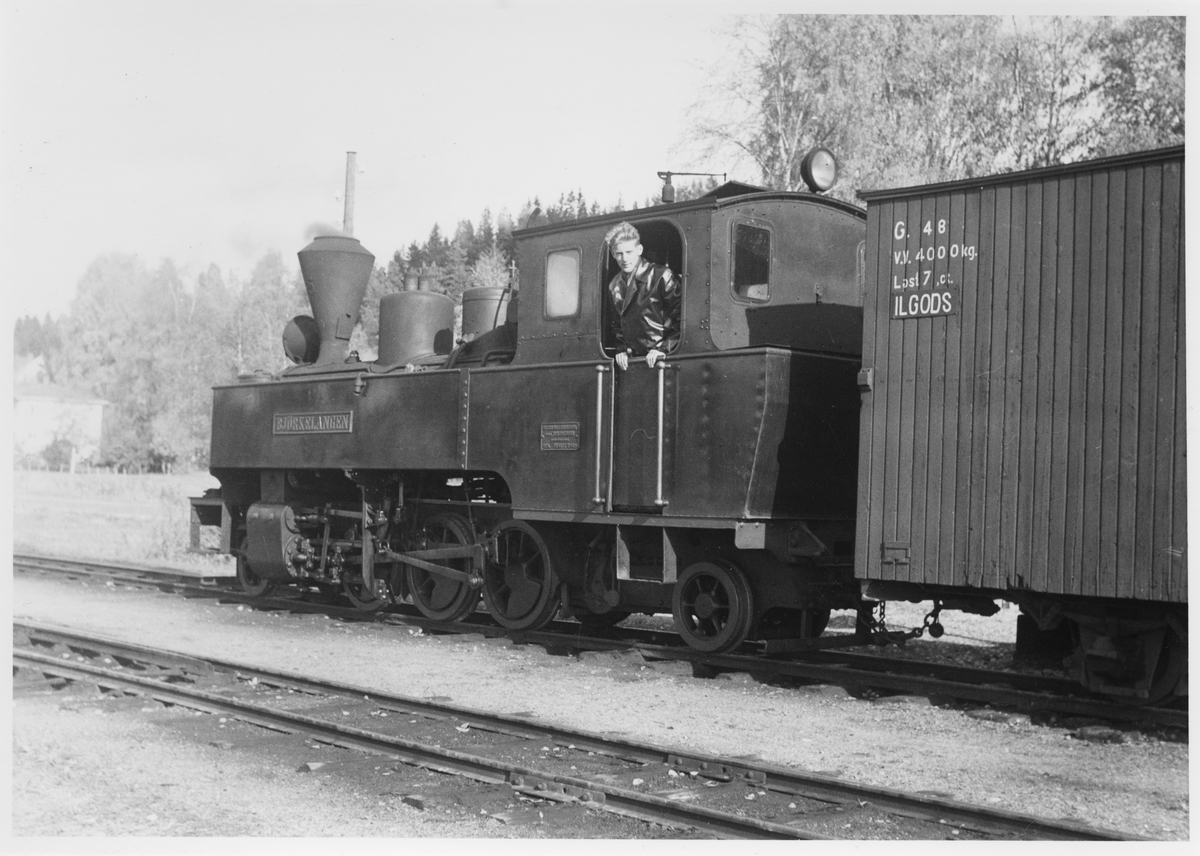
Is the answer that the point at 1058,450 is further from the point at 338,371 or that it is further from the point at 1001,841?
the point at 338,371

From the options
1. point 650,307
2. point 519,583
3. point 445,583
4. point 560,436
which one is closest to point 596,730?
point 560,436

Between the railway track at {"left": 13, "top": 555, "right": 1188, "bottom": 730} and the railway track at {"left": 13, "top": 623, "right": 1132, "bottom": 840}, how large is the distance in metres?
2.21

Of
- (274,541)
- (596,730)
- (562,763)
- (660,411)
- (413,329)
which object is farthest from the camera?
(274,541)

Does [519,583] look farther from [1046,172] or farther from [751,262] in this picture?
[1046,172]

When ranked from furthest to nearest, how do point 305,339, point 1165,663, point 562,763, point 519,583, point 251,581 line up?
1. point 251,581
2. point 305,339
3. point 519,583
4. point 1165,663
5. point 562,763

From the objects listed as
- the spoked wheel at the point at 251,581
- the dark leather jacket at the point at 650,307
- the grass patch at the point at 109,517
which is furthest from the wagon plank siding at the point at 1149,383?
the grass patch at the point at 109,517

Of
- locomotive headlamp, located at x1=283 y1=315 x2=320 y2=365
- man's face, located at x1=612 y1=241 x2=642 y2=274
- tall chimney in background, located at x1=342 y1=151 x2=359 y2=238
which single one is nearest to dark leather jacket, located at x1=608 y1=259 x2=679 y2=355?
man's face, located at x1=612 y1=241 x2=642 y2=274

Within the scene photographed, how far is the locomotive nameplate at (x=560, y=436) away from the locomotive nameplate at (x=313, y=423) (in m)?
2.60

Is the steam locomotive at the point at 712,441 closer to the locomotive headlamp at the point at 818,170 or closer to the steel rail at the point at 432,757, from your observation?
the locomotive headlamp at the point at 818,170

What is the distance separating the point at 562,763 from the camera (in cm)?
591

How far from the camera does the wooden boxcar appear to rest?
→ 20.8ft

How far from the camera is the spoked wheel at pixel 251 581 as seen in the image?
→ 41.1 ft

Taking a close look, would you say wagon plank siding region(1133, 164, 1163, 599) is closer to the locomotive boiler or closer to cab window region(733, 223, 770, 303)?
the locomotive boiler

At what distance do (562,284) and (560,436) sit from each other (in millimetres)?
1159
